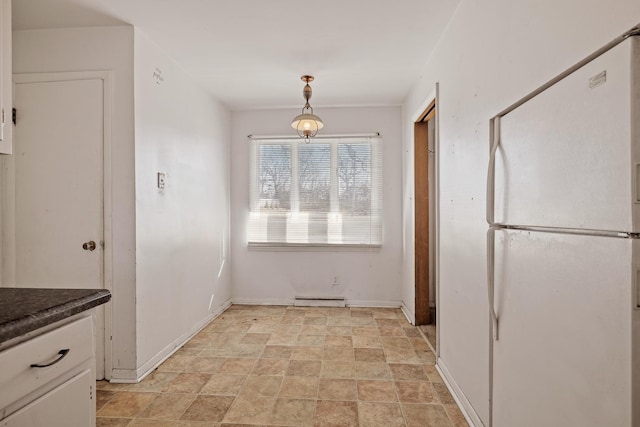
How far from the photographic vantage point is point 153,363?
2.73 m

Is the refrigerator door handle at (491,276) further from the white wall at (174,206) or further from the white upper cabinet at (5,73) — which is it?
the white wall at (174,206)

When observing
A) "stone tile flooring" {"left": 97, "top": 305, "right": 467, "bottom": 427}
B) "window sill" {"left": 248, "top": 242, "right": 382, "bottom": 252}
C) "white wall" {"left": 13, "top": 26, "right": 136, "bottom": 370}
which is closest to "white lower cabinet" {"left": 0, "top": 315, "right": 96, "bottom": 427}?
"stone tile flooring" {"left": 97, "top": 305, "right": 467, "bottom": 427}

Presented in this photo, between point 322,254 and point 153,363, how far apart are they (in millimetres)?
2321

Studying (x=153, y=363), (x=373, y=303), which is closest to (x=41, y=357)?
(x=153, y=363)

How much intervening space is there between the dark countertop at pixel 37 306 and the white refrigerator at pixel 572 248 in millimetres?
1564

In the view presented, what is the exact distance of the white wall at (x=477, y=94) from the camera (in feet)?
3.70

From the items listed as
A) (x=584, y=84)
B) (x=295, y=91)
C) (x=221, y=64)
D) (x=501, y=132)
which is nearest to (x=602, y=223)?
(x=584, y=84)

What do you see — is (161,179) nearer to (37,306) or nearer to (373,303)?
(37,306)

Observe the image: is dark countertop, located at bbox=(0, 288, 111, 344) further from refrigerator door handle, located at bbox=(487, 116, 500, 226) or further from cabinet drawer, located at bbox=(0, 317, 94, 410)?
refrigerator door handle, located at bbox=(487, 116, 500, 226)

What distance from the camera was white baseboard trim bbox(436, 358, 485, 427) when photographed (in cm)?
194

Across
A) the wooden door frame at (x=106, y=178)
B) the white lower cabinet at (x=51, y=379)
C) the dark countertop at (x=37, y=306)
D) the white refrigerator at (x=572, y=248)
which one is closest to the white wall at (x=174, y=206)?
the wooden door frame at (x=106, y=178)

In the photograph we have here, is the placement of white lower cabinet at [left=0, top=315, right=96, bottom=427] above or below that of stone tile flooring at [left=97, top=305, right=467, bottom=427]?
above

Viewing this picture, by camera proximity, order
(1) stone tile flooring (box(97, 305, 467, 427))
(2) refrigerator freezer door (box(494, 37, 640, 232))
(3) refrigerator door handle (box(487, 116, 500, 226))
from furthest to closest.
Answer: (1) stone tile flooring (box(97, 305, 467, 427))
(3) refrigerator door handle (box(487, 116, 500, 226))
(2) refrigerator freezer door (box(494, 37, 640, 232))

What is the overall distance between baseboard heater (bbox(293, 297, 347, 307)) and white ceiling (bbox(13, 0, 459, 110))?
8.42 feet
